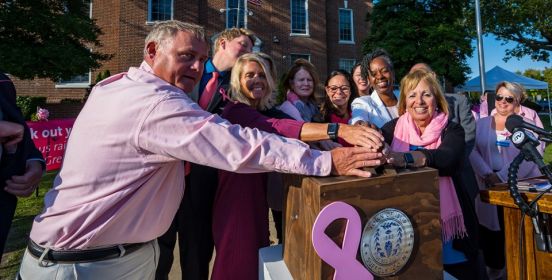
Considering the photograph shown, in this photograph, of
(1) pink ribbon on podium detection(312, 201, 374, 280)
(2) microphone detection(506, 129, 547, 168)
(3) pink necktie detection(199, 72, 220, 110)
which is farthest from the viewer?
(3) pink necktie detection(199, 72, 220, 110)

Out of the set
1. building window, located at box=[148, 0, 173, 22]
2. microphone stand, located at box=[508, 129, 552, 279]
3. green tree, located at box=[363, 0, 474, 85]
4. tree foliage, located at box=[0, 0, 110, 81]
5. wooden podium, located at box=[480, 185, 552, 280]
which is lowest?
wooden podium, located at box=[480, 185, 552, 280]

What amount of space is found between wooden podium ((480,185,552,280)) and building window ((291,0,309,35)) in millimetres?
20171

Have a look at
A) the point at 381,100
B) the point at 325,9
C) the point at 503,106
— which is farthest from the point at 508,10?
the point at 381,100

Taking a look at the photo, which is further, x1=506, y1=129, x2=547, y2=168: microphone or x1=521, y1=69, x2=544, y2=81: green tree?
x1=521, y1=69, x2=544, y2=81: green tree

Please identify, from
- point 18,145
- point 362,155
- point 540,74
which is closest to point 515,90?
point 362,155

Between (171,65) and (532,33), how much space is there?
68.0 feet

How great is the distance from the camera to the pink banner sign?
685 centimetres

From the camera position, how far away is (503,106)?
128 inches

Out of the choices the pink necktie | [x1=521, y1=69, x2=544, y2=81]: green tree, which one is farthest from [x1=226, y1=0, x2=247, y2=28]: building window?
[x1=521, y1=69, x2=544, y2=81]: green tree

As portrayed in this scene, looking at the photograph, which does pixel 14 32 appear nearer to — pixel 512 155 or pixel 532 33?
pixel 512 155

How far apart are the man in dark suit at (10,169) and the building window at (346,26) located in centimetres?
2251

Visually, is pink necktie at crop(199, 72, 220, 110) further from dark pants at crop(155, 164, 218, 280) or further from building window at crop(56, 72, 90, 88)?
building window at crop(56, 72, 90, 88)

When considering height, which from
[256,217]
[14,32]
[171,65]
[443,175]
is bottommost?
[256,217]

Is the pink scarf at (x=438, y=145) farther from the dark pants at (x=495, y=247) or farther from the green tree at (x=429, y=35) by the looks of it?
the green tree at (x=429, y=35)
